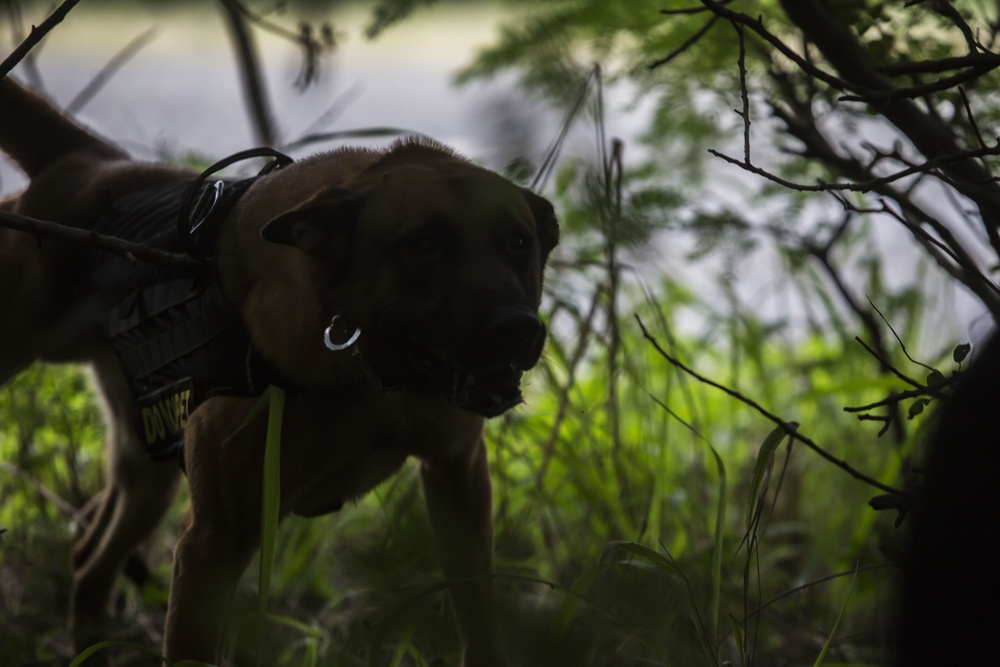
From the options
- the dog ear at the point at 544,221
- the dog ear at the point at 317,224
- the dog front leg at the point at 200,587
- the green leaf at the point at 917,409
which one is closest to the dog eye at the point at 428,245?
the dog ear at the point at 317,224

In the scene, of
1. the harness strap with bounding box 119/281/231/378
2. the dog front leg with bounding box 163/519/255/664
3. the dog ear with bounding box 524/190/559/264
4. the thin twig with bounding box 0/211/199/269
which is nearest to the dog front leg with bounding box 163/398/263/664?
the dog front leg with bounding box 163/519/255/664

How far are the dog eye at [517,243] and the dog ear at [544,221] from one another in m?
0.11

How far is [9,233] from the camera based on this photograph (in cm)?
235

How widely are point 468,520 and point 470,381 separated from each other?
551 millimetres

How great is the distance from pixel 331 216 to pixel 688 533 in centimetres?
171

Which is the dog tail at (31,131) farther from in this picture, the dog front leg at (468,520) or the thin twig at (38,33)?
the dog front leg at (468,520)

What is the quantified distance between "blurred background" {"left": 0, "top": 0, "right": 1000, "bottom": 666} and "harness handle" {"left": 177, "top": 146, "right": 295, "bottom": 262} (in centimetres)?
22

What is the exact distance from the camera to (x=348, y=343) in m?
1.74

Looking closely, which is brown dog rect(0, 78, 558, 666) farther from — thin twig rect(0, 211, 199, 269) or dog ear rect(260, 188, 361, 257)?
thin twig rect(0, 211, 199, 269)

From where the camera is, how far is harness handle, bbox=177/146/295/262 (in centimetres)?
200

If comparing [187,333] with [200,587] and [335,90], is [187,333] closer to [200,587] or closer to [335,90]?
[200,587]

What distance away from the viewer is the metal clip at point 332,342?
174 cm

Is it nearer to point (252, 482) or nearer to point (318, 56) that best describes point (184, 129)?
point (318, 56)

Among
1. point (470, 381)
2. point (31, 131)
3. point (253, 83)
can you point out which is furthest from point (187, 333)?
point (253, 83)
